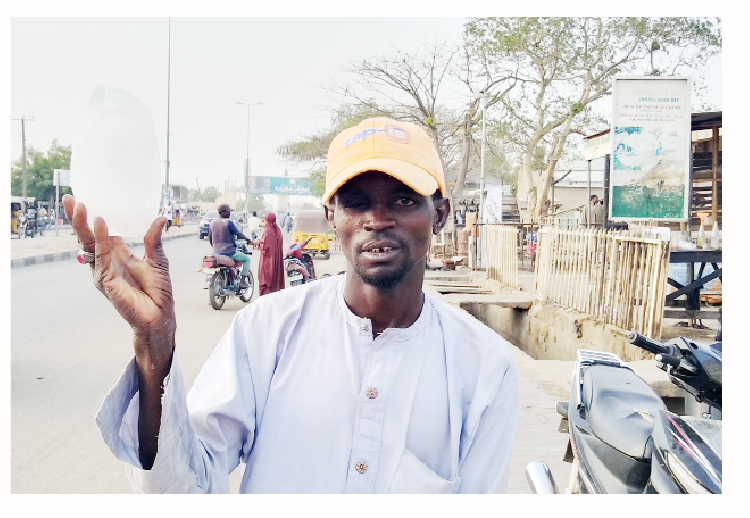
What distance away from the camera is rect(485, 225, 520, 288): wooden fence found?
35.0 feet

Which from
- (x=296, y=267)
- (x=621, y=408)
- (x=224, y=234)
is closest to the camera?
(x=621, y=408)

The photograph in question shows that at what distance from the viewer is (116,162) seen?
1239 millimetres

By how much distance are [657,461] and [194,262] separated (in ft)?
48.6

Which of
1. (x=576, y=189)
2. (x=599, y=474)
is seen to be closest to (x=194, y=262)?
(x=599, y=474)

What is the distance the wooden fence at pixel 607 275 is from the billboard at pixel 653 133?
2.47 feet

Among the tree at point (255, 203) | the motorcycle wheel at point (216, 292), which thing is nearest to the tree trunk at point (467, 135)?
the motorcycle wheel at point (216, 292)

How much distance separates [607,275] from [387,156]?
20.5 ft

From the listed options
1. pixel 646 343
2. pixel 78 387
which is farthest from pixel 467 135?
pixel 646 343

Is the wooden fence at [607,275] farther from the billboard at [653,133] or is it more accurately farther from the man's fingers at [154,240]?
the man's fingers at [154,240]

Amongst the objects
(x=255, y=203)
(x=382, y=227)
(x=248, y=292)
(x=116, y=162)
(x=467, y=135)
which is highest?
(x=255, y=203)

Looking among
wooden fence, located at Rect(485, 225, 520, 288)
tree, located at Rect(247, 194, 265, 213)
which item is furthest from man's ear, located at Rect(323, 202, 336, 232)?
tree, located at Rect(247, 194, 265, 213)

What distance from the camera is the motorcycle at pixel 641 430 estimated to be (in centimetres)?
179

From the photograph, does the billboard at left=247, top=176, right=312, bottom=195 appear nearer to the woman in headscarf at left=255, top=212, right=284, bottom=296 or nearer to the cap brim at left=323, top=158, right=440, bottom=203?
the woman in headscarf at left=255, top=212, right=284, bottom=296

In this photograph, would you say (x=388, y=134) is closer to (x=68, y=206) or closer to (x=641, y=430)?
(x=68, y=206)
